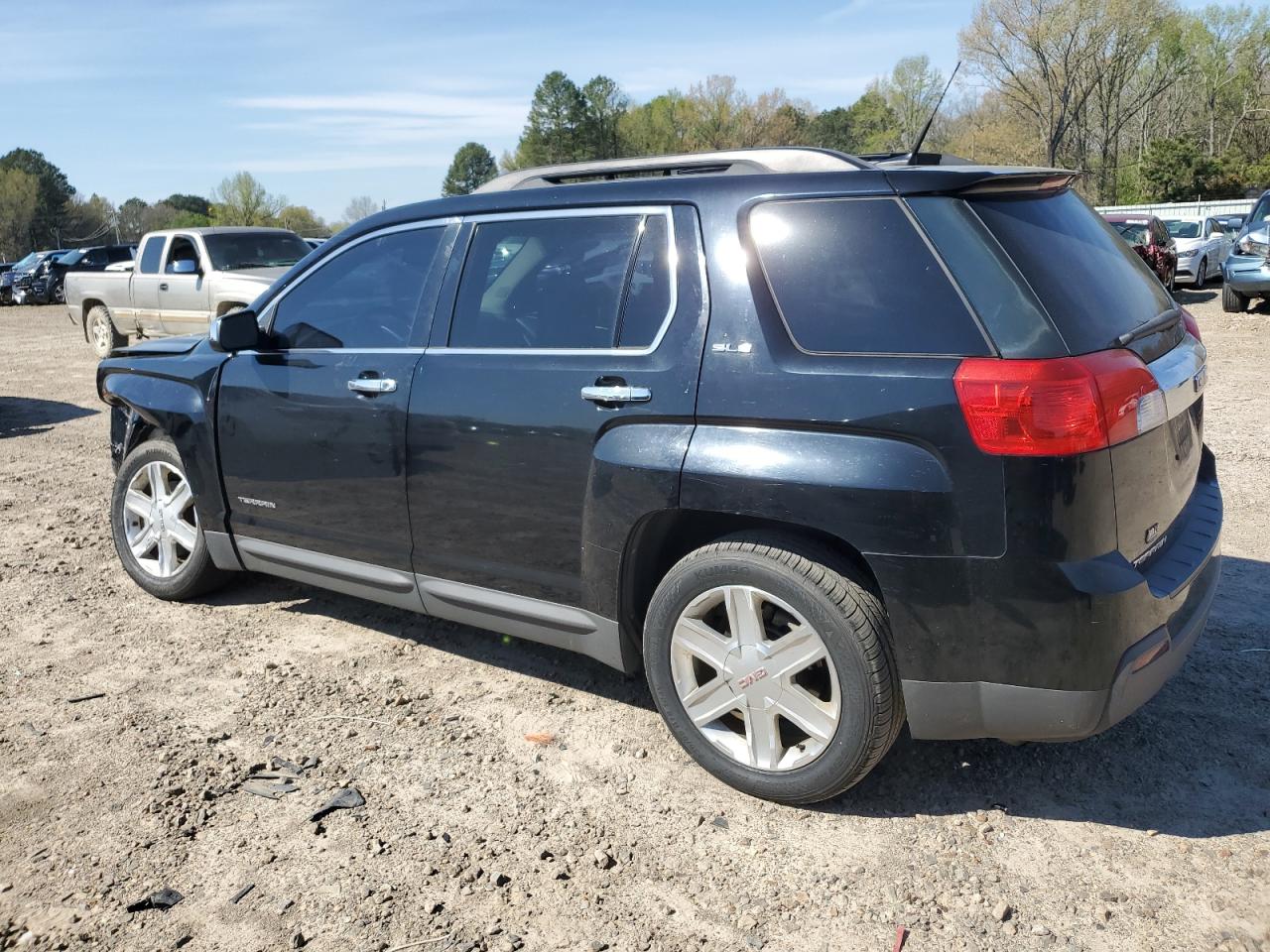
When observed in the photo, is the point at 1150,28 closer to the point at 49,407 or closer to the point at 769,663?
the point at 49,407

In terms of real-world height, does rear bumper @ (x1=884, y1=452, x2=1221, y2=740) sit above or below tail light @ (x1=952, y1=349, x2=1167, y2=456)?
below

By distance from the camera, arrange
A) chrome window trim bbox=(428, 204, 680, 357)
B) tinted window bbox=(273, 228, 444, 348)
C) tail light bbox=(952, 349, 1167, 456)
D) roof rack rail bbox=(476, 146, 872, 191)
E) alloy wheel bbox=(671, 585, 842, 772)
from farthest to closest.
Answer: tinted window bbox=(273, 228, 444, 348)
chrome window trim bbox=(428, 204, 680, 357)
roof rack rail bbox=(476, 146, 872, 191)
alloy wheel bbox=(671, 585, 842, 772)
tail light bbox=(952, 349, 1167, 456)

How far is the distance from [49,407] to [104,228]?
289 ft

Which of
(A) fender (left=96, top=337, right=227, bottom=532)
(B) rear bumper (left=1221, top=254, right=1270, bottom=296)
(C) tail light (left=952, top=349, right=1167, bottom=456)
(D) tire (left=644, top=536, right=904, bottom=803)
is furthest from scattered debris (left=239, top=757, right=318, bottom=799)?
(B) rear bumper (left=1221, top=254, right=1270, bottom=296)

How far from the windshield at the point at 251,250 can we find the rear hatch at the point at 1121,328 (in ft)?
41.4

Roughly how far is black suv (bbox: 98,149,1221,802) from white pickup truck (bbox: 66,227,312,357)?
32.8 feet

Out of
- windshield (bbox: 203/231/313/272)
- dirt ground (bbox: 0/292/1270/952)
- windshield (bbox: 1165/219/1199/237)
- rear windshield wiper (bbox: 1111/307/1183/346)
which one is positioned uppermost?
windshield (bbox: 203/231/313/272)

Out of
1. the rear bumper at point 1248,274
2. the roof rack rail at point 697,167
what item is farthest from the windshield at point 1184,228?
the roof rack rail at point 697,167

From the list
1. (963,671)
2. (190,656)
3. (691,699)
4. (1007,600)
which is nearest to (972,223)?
(1007,600)

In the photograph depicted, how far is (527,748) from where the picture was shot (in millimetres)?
3697

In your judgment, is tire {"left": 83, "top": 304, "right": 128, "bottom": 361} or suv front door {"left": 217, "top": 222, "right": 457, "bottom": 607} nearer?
suv front door {"left": 217, "top": 222, "right": 457, "bottom": 607}

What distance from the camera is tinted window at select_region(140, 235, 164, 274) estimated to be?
14984 mm

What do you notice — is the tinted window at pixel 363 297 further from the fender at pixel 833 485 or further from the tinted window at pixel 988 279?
the tinted window at pixel 988 279

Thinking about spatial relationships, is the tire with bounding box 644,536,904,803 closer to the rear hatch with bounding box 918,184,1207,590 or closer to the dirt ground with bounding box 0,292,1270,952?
the dirt ground with bounding box 0,292,1270,952
